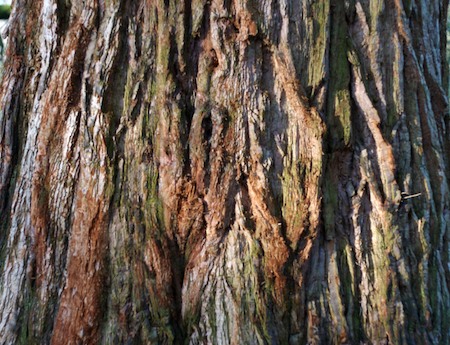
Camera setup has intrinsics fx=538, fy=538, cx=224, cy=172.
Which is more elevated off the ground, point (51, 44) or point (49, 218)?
point (51, 44)

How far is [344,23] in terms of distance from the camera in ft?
5.82

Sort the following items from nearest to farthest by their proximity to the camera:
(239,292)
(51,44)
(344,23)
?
(239,292) < (344,23) < (51,44)

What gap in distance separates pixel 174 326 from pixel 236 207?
43cm

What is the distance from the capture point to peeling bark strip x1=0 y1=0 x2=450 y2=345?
1668 millimetres

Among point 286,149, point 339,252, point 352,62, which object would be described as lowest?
point 339,252

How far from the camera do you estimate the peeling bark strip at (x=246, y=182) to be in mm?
1668

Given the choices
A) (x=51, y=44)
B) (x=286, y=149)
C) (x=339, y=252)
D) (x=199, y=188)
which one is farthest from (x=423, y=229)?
(x=51, y=44)

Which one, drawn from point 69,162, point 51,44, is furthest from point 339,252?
point 51,44

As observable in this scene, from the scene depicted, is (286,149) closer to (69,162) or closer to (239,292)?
(239,292)

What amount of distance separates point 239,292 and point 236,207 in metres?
0.26

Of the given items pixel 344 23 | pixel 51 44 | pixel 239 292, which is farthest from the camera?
pixel 51 44

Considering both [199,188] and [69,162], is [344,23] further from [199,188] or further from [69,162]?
[69,162]

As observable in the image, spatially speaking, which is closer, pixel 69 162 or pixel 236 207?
pixel 236 207

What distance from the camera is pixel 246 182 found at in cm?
170
